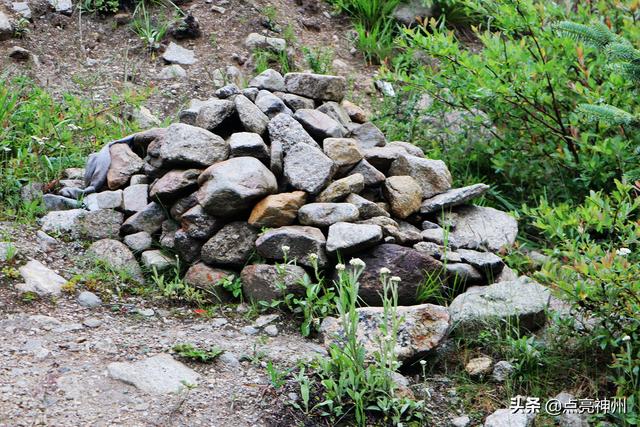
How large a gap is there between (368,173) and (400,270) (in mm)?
729

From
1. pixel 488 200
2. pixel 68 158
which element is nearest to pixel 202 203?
pixel 68 158

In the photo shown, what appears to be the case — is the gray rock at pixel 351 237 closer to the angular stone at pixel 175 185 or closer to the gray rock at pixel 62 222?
the angular stone at pixel 175 185

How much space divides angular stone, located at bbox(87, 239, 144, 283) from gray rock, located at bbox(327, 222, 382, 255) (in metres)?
1.04

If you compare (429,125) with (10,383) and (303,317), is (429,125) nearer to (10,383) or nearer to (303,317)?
(303,317)

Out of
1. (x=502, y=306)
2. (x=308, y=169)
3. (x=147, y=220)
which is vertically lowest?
(x=147, y=220)

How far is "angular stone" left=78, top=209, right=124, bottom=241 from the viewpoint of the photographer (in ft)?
14.6

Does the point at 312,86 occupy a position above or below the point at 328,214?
above

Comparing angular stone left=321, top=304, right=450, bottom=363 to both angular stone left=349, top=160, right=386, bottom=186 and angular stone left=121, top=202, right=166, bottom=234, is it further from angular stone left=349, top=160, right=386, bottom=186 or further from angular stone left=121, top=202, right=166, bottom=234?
A: angular stone left=121, top=202, right=166, bottom=234

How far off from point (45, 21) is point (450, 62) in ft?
10.5

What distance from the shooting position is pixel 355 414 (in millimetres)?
3244

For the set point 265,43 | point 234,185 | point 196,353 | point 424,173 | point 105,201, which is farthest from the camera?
point 265,43

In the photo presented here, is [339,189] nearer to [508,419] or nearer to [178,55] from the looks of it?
[508,419]

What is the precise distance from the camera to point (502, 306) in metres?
3.86

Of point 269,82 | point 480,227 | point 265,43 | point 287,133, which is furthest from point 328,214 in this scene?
point 265,43
